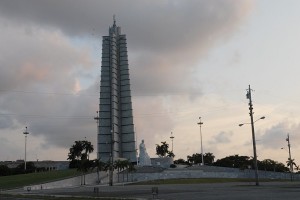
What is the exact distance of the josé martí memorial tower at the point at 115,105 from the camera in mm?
125312

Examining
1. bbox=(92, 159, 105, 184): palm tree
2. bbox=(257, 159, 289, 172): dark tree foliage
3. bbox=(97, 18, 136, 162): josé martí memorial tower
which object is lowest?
bbox=(257, 159, 289, 172): dark tree foliage

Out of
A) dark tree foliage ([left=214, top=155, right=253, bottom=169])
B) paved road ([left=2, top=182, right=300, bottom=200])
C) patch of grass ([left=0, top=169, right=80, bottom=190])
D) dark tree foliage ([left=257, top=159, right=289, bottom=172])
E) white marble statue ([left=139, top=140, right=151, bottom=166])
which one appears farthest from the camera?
dark tree foliage ([left=214, top=155, right=253, bottom=169])

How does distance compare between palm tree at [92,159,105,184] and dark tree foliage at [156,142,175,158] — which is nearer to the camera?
palm tree at [92,159,105,184]

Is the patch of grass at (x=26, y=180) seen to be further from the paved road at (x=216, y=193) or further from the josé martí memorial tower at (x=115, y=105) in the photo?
the josé martí memorial tower at (x=115, y=105)

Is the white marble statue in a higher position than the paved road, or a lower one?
higher

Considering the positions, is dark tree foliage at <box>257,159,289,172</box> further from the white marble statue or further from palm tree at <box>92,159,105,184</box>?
palm tree at <box>92,159,105,184</box>

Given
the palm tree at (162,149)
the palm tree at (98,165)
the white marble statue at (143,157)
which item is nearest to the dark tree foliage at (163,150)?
the palm tree at (162,149)

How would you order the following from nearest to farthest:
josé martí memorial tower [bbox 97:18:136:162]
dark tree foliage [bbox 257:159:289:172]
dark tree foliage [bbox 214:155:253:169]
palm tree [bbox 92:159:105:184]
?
1. palm tree [bbox 92:159:105:184]
2. josé martí memorial tower [bbox 97:18:136:162]
3. dark tree foliage [bbox 257:159:289:172]
4. dark tree foliage [bbox 214:155:253:169]

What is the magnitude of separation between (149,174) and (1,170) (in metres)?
49.8

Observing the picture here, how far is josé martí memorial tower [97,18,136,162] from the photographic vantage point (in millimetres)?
125312

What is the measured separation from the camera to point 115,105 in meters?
129

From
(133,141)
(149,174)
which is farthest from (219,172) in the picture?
(133,141)

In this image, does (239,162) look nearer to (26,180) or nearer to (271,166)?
(271,166)

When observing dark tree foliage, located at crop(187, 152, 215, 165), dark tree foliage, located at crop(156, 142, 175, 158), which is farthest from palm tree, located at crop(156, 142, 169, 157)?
dark tree foliage, located at crop(187, 152, 215, 165)
